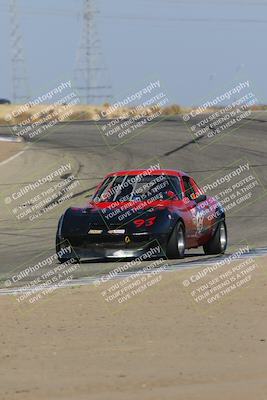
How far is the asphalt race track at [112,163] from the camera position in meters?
17.0

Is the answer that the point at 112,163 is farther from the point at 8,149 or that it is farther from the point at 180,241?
A: the point at 180,241

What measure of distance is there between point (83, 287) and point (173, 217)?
3.26 m

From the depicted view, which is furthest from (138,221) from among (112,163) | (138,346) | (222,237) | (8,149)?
(8,149)

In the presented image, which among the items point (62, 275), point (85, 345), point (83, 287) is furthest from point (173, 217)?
point (85, 345)

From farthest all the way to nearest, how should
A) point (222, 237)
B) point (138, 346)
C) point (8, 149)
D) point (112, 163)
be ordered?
point (8, 149)
point (112, 163)
point (222, 237)
point (138, 346)

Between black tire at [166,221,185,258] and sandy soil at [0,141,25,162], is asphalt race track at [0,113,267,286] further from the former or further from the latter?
sandy soil at [0,141,25,162]

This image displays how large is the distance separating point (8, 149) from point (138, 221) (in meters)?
20.8

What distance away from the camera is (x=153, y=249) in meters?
14.1

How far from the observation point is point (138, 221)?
14234 millimetres

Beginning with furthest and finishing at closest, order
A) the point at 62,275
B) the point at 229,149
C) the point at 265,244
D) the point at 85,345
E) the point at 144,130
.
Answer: the point at 144,130
the point at 229,149
the point at 265,244
the point at 62,275
the point at 85,345

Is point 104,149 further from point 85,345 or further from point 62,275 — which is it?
point 85,345

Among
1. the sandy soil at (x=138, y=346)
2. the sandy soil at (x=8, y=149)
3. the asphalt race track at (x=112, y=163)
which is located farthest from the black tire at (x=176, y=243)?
the sandy soil at (x=8, y=149)

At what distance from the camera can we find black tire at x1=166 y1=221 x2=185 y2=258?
1412cm

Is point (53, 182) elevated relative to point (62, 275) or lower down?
lower down
